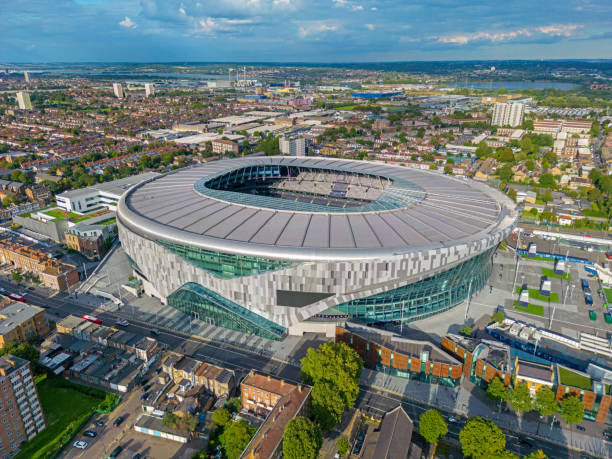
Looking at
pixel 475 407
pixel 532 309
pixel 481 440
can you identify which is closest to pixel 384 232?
pixel 475 407

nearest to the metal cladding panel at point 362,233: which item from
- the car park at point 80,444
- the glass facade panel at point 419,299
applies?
the glass facade panel at point 419,299

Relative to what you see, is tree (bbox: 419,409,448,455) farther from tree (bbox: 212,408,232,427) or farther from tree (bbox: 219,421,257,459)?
tree (bbox: 212,408,232,427)

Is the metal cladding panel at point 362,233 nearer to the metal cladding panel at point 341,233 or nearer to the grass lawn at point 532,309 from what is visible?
the metal cladding panel at point 341,233

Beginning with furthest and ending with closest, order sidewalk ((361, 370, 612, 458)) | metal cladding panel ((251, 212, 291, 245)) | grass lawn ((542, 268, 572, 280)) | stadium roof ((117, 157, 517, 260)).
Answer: grass lawn ((542, 268, 572, 280)), metal cladding panel ((251, 212, 291, 245)), stadium roof ((117, 157, 517, 260)), sidewalk ((361, 370, 612, 458))

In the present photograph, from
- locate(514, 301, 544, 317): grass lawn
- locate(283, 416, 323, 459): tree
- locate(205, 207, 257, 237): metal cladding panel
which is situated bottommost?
locate(514, 301, 544, 317): grass lawn

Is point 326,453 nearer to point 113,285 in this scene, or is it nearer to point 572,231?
point 113,285

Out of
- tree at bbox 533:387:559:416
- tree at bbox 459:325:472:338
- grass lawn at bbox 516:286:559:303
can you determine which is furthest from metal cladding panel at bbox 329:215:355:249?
grass lawn at bbox 516:286:559:303

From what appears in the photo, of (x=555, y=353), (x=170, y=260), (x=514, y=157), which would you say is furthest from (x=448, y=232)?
(x=514, y=157)
